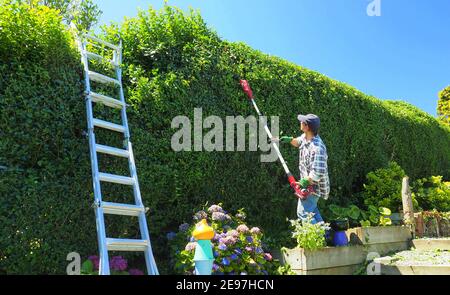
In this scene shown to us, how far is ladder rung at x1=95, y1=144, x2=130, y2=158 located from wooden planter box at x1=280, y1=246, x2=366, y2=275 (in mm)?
2040

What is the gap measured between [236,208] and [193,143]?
1.02 metres

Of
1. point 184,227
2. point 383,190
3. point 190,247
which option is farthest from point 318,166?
point 383,190

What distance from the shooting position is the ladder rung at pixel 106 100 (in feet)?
15.0

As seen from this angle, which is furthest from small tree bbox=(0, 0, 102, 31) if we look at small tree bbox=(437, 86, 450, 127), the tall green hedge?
small tree bbox=(437, 86, 450, 127)

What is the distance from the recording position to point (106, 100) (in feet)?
15.4

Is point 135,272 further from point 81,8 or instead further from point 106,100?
point 81,8

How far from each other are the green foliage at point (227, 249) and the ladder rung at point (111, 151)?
1.00 meters

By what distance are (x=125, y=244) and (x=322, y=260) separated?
221 cm

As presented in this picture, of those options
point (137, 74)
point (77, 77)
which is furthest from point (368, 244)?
point (77, 77)

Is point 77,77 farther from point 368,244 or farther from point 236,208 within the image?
point 368,244

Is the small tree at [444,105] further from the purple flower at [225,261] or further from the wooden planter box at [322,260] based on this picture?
the purple flower at [225,261]

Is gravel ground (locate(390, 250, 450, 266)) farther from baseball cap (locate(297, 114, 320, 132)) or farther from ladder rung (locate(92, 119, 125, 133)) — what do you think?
ladder rung (locate(92, 119, 125, 133))

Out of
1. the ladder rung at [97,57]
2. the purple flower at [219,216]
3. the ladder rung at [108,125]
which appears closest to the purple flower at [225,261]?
the purple flower at [219,216]
